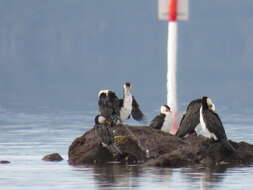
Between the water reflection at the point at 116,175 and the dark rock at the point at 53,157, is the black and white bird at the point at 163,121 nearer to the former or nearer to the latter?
the dark rock at the point at 53,157

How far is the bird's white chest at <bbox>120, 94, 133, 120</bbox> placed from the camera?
42188 mm

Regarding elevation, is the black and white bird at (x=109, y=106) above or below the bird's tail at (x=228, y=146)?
above

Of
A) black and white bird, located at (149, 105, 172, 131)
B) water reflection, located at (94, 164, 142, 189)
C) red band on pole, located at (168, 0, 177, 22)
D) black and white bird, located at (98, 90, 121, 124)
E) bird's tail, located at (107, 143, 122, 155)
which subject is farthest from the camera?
red band on pole, located at (168, 0, 177, 22)

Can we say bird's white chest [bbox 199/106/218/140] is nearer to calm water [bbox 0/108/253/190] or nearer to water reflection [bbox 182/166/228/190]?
water reflection [bbox 182/166/228/190]

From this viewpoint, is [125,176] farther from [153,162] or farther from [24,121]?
[24,121]

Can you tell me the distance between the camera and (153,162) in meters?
37.0

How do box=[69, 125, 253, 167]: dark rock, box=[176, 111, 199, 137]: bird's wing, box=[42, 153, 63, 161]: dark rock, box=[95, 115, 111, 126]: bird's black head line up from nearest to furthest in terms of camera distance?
box=[69, 125, 253, 167]: dark rock < box=[95, 115, 111, 126]: bird's black head < box=[176, 111, 199, 137]: bird's wing < box=[42, 153, 63, 161]: dark rock

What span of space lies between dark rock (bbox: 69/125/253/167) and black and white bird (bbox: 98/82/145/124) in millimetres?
1066

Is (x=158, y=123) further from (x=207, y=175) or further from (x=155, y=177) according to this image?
(x=155, y=177)

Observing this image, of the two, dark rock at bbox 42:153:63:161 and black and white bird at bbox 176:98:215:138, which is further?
dark rock at bbox 42:153:63:161

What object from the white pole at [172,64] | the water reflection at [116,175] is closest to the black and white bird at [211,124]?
the water reflection at [116,175]

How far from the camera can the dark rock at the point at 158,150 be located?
1468 inches

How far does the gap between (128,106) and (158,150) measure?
438 cm

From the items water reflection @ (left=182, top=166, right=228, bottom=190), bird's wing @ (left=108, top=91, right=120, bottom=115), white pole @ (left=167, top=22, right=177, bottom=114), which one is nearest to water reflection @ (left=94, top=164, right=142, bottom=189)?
water reflection @ (left=182, top=166, right=228, bottom=190)
